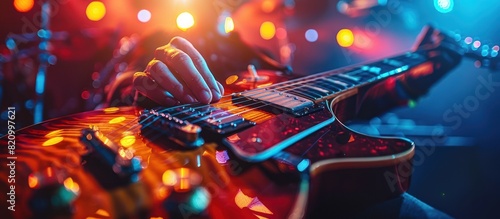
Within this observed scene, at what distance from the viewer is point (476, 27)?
1.62m

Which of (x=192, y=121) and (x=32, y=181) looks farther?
(x=192, y=121)

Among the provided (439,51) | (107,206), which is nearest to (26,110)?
(107,206)

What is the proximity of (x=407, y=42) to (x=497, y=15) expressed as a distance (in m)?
0.99

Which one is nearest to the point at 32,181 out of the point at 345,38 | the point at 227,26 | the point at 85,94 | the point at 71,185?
the point at 71,185

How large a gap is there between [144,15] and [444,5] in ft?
7.21

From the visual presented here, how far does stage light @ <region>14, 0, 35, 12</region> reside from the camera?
1.64 m

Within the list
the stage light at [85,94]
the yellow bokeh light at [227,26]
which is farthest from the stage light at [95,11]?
the yellow bokeh light at [227,26]

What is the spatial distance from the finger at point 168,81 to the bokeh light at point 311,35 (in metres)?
2.50

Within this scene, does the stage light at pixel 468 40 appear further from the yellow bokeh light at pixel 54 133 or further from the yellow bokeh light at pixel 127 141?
the yellow bokeh light at pixel 54 133

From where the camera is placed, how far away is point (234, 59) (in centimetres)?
168

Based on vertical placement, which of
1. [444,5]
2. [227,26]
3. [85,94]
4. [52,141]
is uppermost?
[227,26]

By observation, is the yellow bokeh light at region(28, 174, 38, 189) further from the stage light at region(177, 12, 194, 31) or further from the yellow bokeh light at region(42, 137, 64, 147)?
the stage light at region(177, 12, 194, 31)

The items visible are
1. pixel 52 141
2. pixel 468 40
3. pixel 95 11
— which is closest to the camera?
pixel 52 141

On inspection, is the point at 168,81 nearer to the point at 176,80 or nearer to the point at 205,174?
the point at 176,80
